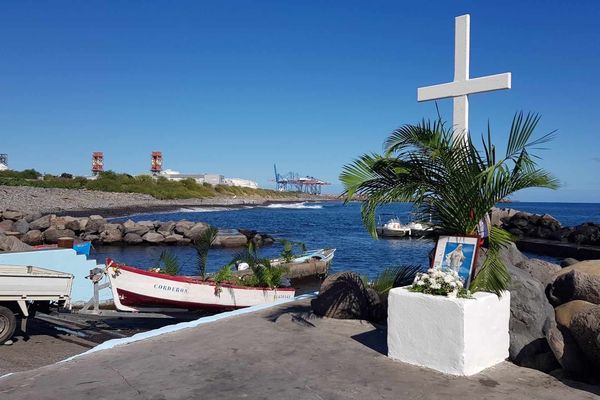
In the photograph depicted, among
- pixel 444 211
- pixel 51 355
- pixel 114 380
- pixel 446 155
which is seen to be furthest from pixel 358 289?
pixel 51 355

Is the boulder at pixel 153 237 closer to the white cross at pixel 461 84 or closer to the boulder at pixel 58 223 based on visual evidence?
the boulder at pixel 58 223

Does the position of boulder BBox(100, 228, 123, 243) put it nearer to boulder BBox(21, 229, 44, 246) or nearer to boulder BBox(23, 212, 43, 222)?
boulder BBox(21, 229, 44, 246)

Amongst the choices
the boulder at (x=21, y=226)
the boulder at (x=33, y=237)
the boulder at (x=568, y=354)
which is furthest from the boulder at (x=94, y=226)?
the boulder at (x=568, y=354)

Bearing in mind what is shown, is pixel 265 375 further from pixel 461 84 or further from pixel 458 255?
pixel 461 84

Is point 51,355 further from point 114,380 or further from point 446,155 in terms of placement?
point 446,155

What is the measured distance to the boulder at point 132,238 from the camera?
39469mm

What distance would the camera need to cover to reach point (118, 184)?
102 m

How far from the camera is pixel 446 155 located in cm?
693

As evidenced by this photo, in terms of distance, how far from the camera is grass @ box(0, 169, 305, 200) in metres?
91.5

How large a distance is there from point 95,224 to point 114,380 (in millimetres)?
38243

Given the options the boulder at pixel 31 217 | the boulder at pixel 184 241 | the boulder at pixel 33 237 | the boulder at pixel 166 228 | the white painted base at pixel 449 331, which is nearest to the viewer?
the white painted base at pixel 449 331

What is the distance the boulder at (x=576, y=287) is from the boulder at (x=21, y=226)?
124 ft

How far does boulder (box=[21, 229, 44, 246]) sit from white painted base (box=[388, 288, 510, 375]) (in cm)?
3620

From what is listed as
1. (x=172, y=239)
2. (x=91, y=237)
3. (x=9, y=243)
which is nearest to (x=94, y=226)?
(x=91, y=237)
